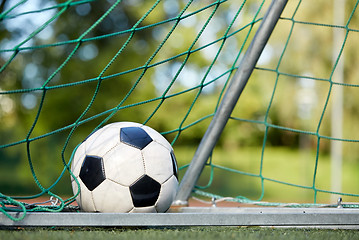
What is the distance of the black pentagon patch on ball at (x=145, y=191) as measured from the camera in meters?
1.75

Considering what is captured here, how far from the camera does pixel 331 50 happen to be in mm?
11281

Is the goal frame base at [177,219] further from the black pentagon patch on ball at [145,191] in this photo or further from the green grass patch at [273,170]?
the green grass patch at [273,170]

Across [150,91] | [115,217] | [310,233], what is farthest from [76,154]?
[150,91]

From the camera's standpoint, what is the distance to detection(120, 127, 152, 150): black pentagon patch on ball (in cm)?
183

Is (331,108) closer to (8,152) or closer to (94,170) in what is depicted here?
(8,152)

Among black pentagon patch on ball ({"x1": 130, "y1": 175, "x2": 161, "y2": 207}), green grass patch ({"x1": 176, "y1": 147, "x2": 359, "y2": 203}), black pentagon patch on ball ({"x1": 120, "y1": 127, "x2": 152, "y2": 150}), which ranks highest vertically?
black pentagon patch on ball ({"x1": 120, "y1": 127, "x2": 152, "y2": 150})

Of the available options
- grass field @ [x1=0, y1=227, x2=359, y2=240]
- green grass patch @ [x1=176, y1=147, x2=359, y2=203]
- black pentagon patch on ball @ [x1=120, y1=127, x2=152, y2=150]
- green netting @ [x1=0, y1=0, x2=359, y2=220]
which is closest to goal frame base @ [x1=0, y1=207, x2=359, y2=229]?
grass field @ [x1=0, y1=227, x2=359, y2=240]

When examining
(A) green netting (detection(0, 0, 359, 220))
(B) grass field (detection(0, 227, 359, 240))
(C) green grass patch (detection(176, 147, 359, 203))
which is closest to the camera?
(B) grass field (detection(0, 227, 359, 240))

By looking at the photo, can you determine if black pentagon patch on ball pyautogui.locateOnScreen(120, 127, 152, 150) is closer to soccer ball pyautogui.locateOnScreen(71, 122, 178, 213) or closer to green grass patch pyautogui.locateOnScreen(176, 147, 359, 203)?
soccer ball pyautogui.locateOnScreen(71, 122, 178, 213)

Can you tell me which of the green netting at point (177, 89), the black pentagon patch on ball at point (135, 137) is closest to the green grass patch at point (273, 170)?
the green netting at point (177, 89)

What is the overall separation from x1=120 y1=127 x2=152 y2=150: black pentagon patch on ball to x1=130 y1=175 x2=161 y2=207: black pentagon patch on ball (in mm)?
140

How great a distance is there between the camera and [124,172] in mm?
1759

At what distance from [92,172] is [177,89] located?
14.1m

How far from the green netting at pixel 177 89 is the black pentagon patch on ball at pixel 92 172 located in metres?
6.23
